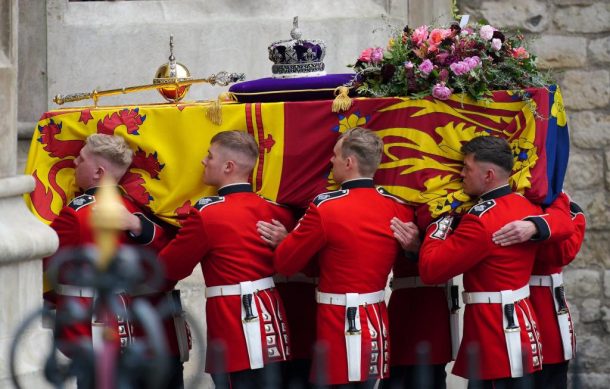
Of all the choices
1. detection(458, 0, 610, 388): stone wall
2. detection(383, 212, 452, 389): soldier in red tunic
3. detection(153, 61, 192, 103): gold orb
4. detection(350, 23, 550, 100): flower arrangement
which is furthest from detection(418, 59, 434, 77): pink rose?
detection(458, 0, 610, 388): stone wall

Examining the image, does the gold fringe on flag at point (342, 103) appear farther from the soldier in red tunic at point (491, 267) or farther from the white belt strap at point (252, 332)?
the white belt strap at point (252, 332)

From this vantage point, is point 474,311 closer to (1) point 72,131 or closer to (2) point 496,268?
(2) point 496,268

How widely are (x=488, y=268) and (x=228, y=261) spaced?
1031 millimetres

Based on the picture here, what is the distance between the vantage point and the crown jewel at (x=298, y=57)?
251 inches

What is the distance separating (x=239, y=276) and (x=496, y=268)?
3.34ft

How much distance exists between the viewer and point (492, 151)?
590 centimetres

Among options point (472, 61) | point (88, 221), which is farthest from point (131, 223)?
point (472, 61)

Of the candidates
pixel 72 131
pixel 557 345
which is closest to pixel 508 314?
pixel 557 345

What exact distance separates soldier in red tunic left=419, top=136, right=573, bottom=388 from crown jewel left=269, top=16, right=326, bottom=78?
31.5 inches

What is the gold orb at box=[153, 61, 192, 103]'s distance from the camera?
6.72 metres

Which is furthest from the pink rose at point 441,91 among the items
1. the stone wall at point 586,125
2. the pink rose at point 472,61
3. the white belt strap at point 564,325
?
the stone wall at point 586,125

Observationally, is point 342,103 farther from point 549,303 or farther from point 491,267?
point 549,303

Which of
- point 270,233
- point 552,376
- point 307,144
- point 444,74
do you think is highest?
point 444,74

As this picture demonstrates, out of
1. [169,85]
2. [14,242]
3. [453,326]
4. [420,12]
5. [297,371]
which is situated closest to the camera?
[14,242]
